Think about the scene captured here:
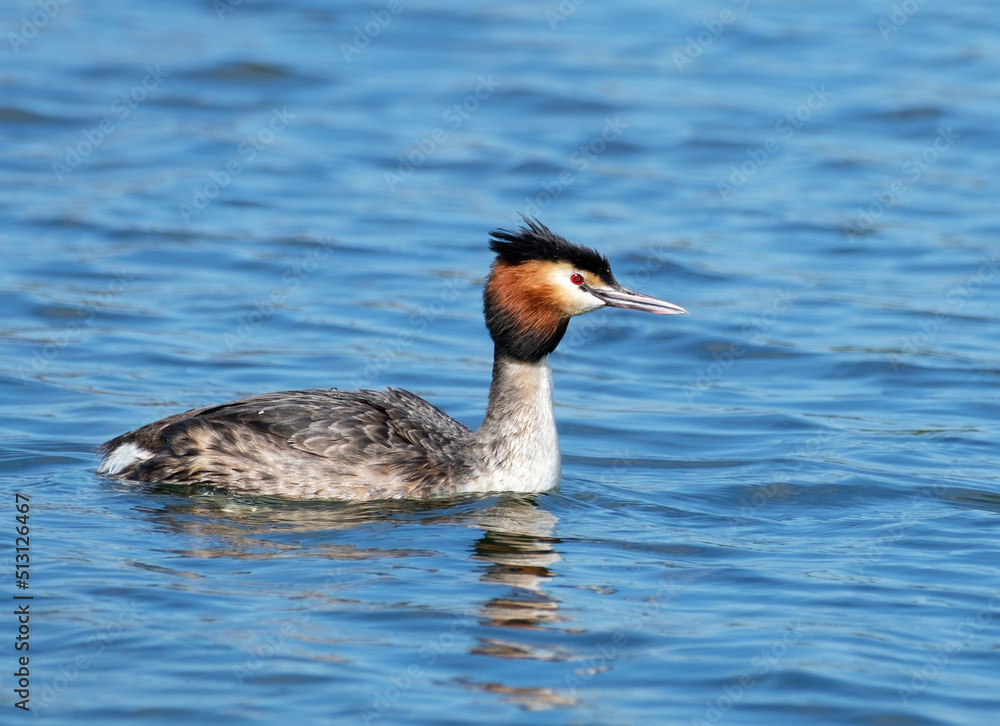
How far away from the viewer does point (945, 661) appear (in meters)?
7.04

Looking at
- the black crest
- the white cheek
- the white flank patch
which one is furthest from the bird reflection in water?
the black crest

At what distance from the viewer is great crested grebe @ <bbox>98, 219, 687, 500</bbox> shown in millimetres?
9172

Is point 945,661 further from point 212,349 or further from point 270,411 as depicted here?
point 212,349

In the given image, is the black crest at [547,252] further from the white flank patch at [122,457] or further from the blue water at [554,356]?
the white flank patch at [122,457]

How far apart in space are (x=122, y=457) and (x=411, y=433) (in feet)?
5.67

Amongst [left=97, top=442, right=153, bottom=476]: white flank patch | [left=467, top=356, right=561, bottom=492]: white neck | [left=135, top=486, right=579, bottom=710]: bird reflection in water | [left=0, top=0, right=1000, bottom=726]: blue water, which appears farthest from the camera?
[left=467, top=356, right=561, bottom=492]: white neck

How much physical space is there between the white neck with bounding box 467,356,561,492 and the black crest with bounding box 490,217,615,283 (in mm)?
704

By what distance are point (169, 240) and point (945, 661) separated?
1047 cm

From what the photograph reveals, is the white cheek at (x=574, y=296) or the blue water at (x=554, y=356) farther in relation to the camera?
the white cheek at (x=574, y=296)

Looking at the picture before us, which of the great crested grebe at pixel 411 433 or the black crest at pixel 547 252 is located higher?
the black crest at pixel 547 252

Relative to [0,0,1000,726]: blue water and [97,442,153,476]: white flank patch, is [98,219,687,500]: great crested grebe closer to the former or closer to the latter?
[97,442,153,476]: white flank patch

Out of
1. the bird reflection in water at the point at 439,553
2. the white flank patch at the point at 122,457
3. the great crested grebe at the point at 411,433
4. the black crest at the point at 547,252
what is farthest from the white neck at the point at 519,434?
the white flank patch at the point at 122,457

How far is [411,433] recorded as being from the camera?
30.8 ft

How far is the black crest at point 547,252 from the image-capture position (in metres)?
9.22
